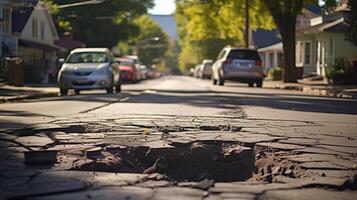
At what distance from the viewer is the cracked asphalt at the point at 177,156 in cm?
599

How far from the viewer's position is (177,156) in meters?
8.20

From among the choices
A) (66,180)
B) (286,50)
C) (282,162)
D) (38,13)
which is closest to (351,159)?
(282,162)

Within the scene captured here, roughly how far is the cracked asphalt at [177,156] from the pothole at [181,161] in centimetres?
1

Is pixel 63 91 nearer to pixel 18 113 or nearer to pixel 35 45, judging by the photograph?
pixel 18 113

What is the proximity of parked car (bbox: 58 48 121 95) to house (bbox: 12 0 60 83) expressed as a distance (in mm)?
13184

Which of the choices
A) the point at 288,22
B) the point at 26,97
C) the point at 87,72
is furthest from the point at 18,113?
the point at 288,22

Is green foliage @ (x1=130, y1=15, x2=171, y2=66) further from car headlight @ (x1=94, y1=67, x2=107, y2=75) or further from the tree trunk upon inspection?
car headlight @ (x1=94, y1=67, x2=107, y2=75)

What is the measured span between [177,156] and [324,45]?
33.2 m

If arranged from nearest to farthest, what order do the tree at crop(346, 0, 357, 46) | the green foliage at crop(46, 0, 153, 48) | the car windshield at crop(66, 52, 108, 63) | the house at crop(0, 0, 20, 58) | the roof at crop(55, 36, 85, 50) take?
the tree at crop(346, 0, 357, 46) < the car windshield at crop(66, 52, 108, 63) < the house at crop(0, 0, 20, 58) < the roof at crop(55, 36, 85, 50) < the green foliage at crop(46, 0, 153, 48)

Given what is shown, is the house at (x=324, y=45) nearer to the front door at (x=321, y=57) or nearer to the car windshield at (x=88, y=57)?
the front door at (x=321, y=57)

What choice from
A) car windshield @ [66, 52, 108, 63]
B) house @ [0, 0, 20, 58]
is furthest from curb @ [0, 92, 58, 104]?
house @ [0, 0, 20, 58]

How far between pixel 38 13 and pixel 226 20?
48.9 ft

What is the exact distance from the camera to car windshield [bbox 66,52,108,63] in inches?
945

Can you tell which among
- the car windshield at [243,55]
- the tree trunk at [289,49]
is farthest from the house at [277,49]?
the car windshield at [243,55]
